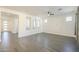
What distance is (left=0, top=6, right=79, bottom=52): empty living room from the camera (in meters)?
2.11

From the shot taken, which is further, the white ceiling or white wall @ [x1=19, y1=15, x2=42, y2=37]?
white wall @ [x1=19, y1=15, x2=42, y2=37]

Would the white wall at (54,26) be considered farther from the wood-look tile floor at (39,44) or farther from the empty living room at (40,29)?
the wood-look tile floor at (39,44)

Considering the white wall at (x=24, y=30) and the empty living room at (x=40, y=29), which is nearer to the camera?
the empty living room at (x=40, y=29)

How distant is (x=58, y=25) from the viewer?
222 cm

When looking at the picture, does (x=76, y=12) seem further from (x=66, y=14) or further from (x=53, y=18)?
(x=53, y=18)

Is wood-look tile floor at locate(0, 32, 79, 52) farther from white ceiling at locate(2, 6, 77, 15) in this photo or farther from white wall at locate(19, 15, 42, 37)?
white ceiling at locate(2, 6, 77, 15)

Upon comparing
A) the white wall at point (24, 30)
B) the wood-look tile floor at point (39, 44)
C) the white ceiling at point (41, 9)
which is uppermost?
the white ceiling at point (41, 9)

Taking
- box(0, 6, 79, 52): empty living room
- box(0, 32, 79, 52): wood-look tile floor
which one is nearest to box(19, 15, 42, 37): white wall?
box(0, 6, 79, 52): empty living room

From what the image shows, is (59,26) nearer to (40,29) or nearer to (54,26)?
(54,26)

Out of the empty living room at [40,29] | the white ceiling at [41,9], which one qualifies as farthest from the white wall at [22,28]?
the white ceiling at [41,9]

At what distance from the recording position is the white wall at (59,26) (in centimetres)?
213

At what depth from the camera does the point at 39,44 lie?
2184mm

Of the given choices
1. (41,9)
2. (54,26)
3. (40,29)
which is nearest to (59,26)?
(54,26)
